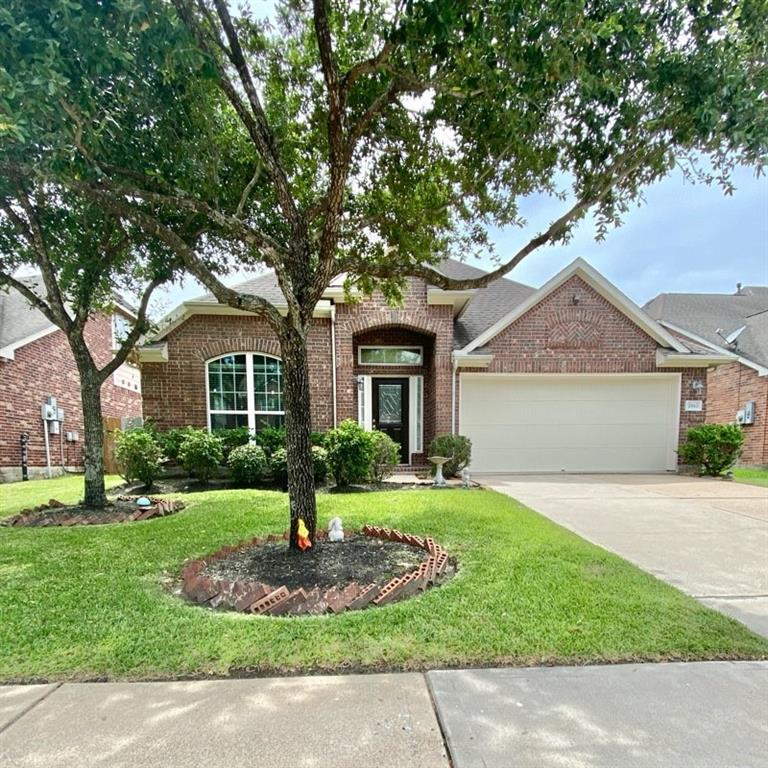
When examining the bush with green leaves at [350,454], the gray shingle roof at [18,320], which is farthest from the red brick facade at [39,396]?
the bush with green leaves at [350,454]

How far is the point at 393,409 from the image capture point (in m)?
11.0

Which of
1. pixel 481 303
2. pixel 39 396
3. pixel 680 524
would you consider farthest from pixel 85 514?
pixel 481 303

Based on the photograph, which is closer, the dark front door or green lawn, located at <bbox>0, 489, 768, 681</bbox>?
green lawn, located at <bbox>0, 489, 768, 681</bbox>

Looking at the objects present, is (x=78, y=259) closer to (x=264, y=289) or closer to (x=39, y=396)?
(x=264, y=289)

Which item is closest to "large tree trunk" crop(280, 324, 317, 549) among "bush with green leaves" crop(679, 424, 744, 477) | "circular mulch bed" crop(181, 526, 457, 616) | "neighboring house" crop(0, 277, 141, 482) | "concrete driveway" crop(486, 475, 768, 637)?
"circular mulch bed" crop(181, 526, 457, 616)

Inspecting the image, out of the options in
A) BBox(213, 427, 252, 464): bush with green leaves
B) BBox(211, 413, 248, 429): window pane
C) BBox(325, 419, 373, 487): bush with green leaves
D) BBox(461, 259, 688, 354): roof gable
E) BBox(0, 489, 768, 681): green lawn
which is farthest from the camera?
BBox(461, 259, 688, 354): roof gable

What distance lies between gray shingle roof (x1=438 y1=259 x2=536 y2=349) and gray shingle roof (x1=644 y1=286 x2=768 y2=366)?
7.84 metres

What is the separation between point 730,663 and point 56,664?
12.3ft

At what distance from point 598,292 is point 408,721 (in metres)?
10.4

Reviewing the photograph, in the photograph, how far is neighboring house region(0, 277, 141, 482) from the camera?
11.3 m

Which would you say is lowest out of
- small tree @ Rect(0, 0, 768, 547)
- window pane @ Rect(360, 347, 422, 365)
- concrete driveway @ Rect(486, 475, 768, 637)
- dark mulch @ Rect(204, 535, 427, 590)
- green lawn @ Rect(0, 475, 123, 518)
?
green lawn @ Rect(0, 475, 123, 518)

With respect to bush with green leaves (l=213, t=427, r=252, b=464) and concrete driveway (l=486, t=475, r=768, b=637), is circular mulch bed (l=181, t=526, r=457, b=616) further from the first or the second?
bush with green leaves (l=213, t=427, r=252, b=464)

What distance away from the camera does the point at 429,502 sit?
6570 millimetres

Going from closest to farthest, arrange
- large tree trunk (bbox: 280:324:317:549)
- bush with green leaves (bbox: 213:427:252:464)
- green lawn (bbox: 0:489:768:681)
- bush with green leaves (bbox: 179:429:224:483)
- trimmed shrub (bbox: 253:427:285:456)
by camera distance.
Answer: green lawn (bbox: 0:489:768:681)
large tree trunk (bbox: 280:324:317:549)
bush with green leaves (bbox: 179:429:224:483)
trimmed shrub (bbox: 253:427:285:456)
bush with green leaves (bbox: 213:427:252:464)
